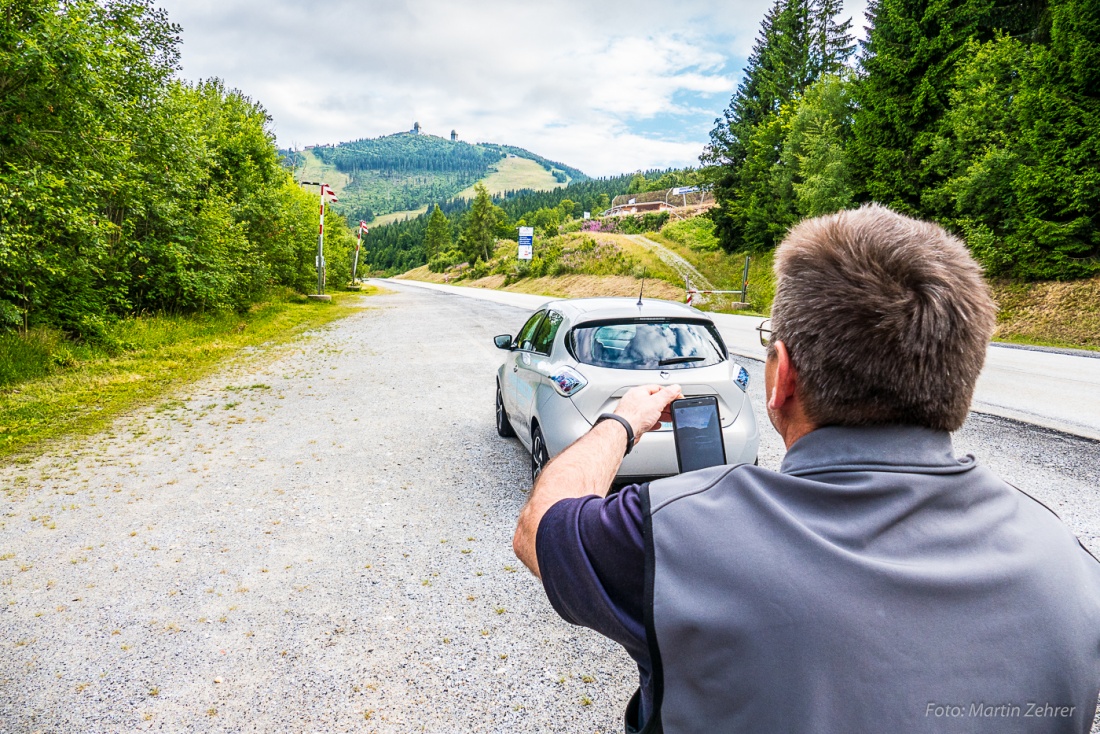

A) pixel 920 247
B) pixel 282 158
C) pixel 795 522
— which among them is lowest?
pixel 795 522

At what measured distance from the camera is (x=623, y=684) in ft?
9.34

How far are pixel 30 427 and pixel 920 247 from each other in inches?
368

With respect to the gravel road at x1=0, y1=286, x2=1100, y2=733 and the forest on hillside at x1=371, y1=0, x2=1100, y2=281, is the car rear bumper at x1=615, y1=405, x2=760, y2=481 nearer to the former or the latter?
the gravel road at x1=0, y1=286, x2=1100, y2=733

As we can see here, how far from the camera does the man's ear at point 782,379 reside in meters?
1.25

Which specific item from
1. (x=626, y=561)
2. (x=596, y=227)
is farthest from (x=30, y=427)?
(x=596, y=227)

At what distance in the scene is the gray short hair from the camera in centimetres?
111

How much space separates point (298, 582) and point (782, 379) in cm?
351

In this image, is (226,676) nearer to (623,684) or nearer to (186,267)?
(623,684)

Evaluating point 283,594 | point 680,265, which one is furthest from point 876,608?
point 680,265

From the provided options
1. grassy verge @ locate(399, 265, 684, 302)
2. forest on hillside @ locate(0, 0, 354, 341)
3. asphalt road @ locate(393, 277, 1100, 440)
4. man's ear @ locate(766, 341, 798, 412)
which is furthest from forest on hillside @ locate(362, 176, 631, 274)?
man's ear @ locate(766, 341, 798, 412)

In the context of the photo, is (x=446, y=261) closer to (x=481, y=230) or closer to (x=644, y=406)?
(x=481, y=230)

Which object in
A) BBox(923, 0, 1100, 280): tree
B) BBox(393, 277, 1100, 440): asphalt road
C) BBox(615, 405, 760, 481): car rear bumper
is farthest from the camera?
BBox(923, 0, 1100, 280): tree

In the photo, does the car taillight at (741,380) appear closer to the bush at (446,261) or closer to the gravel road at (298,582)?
the gravel road at (298,582)

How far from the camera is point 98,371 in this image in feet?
34.3
